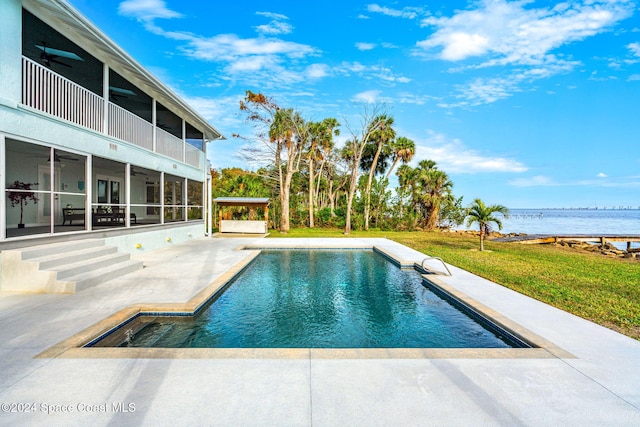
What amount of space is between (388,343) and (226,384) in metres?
2.28

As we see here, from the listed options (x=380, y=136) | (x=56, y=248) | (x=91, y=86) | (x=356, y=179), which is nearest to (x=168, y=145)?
(x=91, y=86)

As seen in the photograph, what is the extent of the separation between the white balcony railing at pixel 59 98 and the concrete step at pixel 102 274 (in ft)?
12.0

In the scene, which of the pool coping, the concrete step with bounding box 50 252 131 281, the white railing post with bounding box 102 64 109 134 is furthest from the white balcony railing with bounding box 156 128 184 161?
the pool coping

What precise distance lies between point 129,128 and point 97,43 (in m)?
2.77

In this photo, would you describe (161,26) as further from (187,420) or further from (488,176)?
(488,176)

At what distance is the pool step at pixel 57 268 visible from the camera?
5.74 meters

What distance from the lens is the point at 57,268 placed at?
20.0ft

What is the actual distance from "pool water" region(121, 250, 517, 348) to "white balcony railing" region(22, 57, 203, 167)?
5614 mm

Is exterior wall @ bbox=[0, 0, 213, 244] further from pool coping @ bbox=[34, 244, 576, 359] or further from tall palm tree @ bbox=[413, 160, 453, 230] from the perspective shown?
tall palm tree @ bbox=[413, 160, 453, 230]

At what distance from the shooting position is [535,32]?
46.6 feet

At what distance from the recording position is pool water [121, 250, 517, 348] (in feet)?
14.0

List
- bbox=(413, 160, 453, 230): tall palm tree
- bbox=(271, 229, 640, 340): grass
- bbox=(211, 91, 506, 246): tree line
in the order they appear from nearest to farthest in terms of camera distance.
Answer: bbox=(271, 229, 640, 340): grass < bbox=(211, 91, 506, 246): tree line < bbox=(413, 160, 453, 230): tall palm tree

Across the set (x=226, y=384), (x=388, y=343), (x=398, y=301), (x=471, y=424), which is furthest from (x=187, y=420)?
(x=398, y=301)

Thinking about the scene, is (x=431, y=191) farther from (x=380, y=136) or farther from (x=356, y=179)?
(x=356, y=179)
